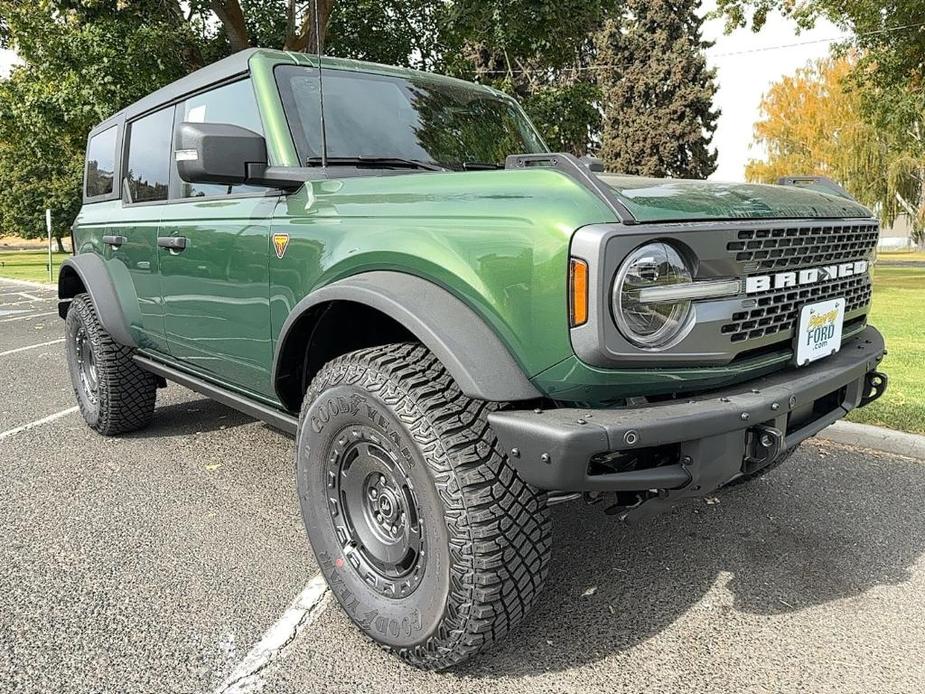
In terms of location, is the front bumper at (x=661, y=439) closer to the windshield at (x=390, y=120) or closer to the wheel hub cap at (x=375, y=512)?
the wheel hub cap at (x=375, y=512)

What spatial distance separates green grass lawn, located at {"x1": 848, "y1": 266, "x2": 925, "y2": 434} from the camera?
4703 mm

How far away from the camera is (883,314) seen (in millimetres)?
10570

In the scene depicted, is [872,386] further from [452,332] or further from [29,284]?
[29,284]

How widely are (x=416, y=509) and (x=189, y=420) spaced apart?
3.34m

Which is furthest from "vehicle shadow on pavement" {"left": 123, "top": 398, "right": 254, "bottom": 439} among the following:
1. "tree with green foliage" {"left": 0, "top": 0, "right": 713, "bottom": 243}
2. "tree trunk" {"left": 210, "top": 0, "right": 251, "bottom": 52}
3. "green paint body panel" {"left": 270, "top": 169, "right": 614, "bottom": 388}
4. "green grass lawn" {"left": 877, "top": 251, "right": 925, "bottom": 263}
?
"green grass lawn" {"left": 877, "top": 251, "right": 925, "bottom": 263}

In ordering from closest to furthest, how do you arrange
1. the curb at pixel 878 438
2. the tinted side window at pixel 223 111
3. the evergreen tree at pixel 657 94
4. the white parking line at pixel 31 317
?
1. the tinted side window at pixel 223 111
2. the curb at pixel 878 438
3. the white parking line at pixel 31 317
4. the evergreen tree at pixel 657 94

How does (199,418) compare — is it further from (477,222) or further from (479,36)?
(479,36)

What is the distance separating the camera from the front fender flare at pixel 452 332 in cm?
197

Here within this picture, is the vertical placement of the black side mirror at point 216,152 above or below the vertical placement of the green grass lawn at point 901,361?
above

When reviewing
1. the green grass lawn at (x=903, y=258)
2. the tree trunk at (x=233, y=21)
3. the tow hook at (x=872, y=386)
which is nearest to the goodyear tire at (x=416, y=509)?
the tow hook at (x=872, y=386)

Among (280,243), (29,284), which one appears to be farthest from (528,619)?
(29,284)

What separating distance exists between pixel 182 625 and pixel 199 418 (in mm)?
2796

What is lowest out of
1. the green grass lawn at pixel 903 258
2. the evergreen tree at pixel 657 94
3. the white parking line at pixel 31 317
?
the green grass lawn at pixel 903 258

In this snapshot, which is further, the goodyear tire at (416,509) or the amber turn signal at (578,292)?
the goodyear tire at (416,509)
